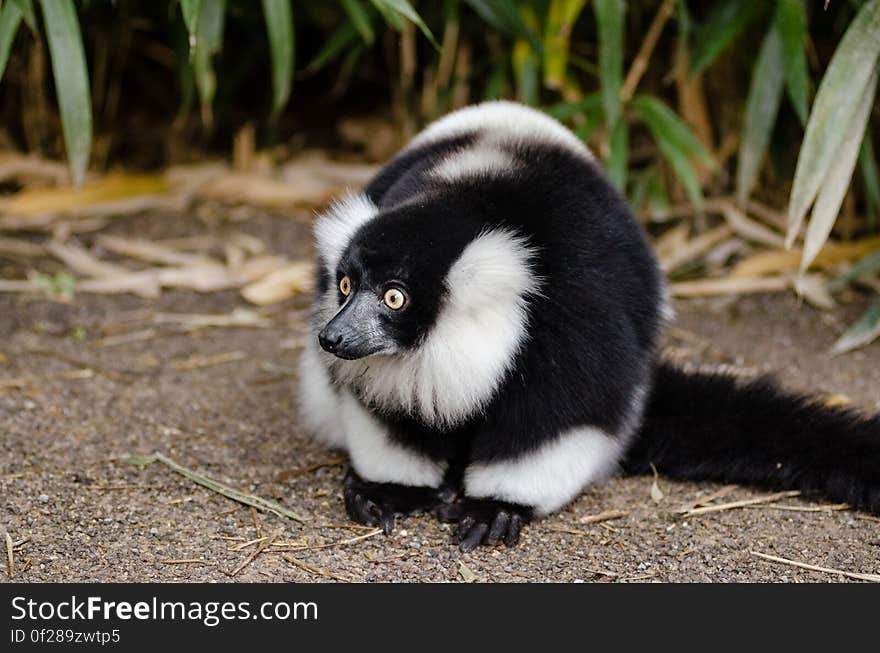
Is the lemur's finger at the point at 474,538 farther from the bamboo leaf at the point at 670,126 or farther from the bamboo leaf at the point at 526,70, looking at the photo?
the bamboo leaf at the point at 526,70

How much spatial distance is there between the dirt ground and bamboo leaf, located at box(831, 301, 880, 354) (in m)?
0.07

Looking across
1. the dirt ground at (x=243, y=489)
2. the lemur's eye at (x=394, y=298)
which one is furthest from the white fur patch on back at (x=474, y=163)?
the dirt ground at (x=243, y=489)

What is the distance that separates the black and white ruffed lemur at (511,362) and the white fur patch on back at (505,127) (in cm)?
1

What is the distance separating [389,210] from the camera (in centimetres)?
342

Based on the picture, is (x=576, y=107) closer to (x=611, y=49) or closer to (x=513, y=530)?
(x=611, y=49)

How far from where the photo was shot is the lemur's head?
3279 mm

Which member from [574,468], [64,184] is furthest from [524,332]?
[64,184]

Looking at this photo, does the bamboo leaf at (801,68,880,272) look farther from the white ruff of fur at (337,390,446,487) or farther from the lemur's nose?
the lemur's nose

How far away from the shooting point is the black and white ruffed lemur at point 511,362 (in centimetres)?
331

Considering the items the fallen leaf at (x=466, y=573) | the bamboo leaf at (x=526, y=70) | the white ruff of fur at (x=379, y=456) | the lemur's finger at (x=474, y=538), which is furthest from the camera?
the bamboo leaf at (x=526, y=70)

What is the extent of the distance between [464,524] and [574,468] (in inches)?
15.2

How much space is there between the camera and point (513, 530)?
3506 mm
